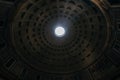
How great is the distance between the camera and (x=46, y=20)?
14680 millimetres

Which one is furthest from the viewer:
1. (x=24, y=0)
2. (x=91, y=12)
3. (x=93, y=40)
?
(x=93, y=40)

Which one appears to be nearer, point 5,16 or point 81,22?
point 5,16

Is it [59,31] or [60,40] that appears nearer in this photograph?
[59,31]

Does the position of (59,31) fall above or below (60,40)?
above

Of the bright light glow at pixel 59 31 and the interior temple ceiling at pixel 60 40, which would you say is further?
the bright light glow at pixel 59 31

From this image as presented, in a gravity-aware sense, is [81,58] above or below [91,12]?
below

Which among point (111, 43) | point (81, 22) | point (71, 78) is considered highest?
point (81, 22)

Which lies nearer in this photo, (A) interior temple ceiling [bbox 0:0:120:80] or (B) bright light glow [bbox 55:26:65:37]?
(A) interior temple ceiling [bbox 0:0:120:80]

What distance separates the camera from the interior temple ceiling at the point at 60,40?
1359 centimetres

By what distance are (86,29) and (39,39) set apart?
7.34ft

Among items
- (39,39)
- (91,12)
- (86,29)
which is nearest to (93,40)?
(86,29)

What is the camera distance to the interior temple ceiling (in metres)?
13.6

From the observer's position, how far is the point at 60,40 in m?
15.5

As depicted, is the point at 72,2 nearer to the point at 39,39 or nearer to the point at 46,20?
the point at 46,20
